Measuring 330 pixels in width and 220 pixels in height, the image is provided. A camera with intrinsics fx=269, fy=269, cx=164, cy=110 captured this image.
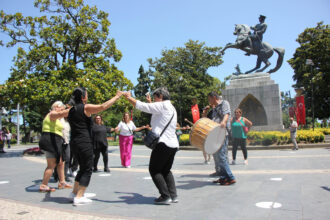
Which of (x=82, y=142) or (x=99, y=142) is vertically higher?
(x=82, y=142)

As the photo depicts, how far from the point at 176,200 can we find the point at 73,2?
15062 millimetres

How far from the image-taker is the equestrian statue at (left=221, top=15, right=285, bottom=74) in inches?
712

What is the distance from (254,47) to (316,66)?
21.7 metres

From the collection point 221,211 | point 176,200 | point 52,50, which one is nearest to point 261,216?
point 221,211

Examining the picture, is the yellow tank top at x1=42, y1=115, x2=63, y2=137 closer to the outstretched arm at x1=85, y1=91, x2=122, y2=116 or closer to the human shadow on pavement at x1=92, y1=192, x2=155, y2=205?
the outstretched arm at x1=85, y1=91, x2=122, y2=116

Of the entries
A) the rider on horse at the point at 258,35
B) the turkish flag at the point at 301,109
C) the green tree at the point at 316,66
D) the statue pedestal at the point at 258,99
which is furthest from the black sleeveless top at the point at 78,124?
the green tree at the point at 316,66

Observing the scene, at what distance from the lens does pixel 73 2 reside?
52.3 ft

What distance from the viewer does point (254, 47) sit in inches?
722

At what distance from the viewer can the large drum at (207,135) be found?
506cm

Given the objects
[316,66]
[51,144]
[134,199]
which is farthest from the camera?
[316,66]

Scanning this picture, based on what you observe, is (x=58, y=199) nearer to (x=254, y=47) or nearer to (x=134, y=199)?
(x=134, y=199)

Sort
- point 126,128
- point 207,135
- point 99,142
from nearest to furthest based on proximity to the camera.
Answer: point 207,135
point 99,142
point 126,128

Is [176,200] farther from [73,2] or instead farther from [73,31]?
[73,2]

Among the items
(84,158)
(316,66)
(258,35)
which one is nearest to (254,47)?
(258,35)
